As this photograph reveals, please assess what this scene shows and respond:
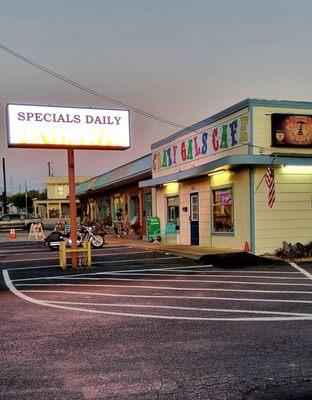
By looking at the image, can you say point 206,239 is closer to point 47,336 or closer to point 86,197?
point 47,336

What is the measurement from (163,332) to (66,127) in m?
10.1

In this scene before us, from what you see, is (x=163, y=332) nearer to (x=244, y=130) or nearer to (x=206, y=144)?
(x=244, y=130)

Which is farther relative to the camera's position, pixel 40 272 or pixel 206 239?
pixel 206 239

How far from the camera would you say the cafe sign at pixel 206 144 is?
1717 cm

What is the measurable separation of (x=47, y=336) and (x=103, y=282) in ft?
17.3

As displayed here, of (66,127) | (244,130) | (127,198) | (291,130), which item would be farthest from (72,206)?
(127,198)

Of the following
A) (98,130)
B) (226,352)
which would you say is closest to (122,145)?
(98,130)

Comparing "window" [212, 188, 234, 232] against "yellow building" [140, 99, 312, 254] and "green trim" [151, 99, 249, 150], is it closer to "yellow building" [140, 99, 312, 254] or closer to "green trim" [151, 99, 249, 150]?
"yellow building" [140, 99, 312, 254]

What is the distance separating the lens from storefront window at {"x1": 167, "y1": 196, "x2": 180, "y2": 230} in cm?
2348

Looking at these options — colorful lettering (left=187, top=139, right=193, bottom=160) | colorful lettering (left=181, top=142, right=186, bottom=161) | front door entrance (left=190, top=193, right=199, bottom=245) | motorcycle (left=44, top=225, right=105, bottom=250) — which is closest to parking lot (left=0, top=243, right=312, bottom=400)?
front door entrance (left=190, top=193, right=199, bottom=245)

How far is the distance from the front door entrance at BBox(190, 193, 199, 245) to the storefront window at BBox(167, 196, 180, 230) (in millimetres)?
1803

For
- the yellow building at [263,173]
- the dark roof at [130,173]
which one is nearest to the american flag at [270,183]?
the yellow building at [263,173]

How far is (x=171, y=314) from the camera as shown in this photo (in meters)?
8.29

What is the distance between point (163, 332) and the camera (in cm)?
707
